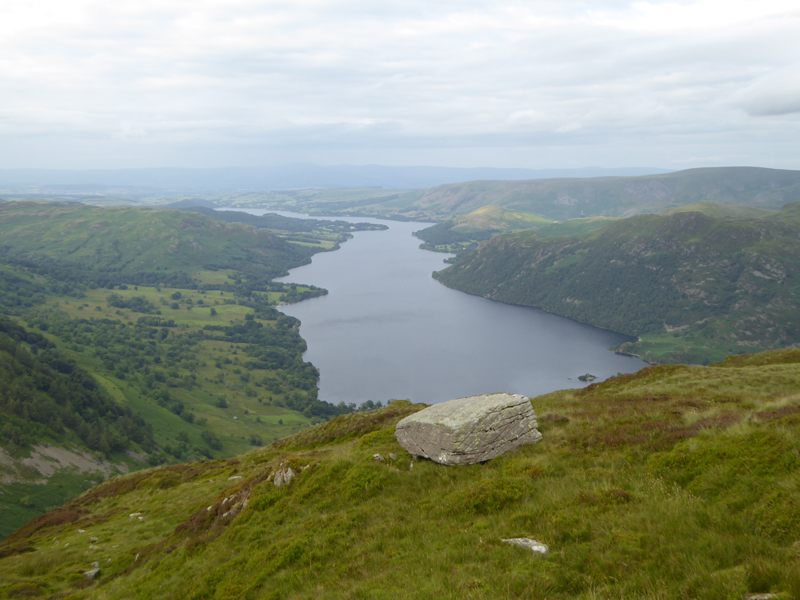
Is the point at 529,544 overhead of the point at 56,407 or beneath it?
overhead

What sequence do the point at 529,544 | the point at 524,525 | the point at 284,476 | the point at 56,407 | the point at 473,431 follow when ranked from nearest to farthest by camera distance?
the point at 529,544, the point at 524,525, the point at 473,431, the point at 284,476, the point at 56,407

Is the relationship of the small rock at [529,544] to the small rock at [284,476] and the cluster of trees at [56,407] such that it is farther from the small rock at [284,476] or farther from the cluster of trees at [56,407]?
the cluster of trees at [56,407]

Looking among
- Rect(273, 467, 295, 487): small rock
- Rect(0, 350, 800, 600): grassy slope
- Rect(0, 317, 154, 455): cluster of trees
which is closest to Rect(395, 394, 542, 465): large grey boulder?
Rect(0, 350, 800, 600): grassy slope

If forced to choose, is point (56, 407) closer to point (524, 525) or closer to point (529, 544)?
point (524, 525)

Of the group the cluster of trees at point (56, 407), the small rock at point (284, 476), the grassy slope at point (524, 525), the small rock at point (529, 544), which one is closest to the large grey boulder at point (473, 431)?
the grassy slope at point (524, 525)

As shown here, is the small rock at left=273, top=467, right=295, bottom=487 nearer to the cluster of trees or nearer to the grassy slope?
the grassy slope

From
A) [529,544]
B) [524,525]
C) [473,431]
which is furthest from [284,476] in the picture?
[529,544]
